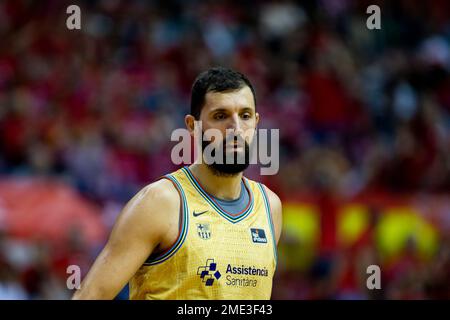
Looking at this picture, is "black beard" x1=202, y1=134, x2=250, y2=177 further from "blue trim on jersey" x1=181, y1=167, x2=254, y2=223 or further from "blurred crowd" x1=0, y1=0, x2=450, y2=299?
"blurred crowd" x1=0, y1=0, x2=450, y2=299

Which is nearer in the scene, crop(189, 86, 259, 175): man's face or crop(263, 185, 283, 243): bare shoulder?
crop(189, 86, 259, 175): man's face

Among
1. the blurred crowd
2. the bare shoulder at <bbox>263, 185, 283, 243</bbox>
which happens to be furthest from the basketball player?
the blurred crowd

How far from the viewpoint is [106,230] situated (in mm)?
10438

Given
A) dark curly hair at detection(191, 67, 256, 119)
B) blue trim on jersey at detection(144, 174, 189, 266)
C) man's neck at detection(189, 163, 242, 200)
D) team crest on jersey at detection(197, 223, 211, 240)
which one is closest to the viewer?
blue trim on jersey at detection(144, 174, 189, 266)

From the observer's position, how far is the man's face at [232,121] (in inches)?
197

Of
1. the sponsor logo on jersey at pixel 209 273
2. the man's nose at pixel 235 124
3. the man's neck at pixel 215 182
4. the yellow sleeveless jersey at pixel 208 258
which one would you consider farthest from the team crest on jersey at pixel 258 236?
the man's nose at pixel 235 124

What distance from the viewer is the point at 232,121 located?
5023mm

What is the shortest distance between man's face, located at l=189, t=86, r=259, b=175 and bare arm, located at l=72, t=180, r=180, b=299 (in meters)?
0.49

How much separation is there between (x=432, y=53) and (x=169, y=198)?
9539 mm

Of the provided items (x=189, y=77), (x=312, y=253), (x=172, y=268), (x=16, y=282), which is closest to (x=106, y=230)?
(x=16, y=282)

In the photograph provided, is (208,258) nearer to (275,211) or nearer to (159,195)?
(159,195)

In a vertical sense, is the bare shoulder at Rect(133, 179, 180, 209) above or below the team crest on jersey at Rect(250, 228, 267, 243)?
above

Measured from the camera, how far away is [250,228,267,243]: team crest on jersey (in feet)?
16.9

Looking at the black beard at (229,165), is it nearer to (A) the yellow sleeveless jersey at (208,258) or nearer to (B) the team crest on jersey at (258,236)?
(A) the yellow sleeveless jersey at (208,258)
